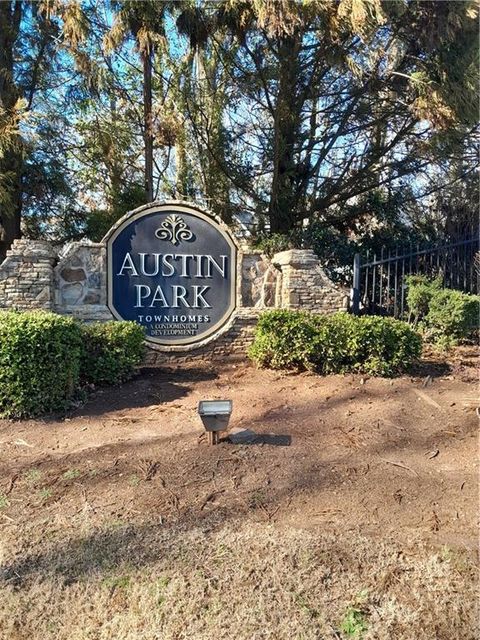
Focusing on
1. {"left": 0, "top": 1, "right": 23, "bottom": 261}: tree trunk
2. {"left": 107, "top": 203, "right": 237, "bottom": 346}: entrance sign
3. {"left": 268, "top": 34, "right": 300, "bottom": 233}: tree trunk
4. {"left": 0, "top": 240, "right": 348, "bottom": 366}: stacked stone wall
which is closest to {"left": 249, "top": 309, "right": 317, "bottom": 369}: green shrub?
{"left": 0, "top": 240, "right": 348, "bottom": 366}: stacked stone wall

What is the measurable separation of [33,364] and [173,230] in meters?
3.03

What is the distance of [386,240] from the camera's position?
1005 centimetres

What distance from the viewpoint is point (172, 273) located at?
668cm

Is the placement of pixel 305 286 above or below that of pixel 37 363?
above

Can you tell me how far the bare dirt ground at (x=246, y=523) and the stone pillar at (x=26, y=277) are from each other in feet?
7.48

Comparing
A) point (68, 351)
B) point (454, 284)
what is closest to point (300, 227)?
point (454, 284)

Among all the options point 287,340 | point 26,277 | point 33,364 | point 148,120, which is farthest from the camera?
point 148,120

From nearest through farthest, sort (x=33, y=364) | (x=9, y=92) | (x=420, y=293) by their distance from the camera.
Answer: (x=33, y=364), (x=420, y=293), (x=9, y=92)

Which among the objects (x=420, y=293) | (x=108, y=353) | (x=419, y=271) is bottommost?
(x=108, y=353)

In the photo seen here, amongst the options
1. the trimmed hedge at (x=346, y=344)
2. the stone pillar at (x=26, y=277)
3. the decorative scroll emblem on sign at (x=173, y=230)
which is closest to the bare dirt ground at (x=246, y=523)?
the trimmed hedge at (x=346, y=344)

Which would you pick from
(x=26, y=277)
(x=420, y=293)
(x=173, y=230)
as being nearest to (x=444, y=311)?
(x=420, y=293)

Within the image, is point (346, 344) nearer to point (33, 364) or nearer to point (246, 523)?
point (246, 523)

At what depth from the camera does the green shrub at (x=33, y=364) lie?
4234 millimetres

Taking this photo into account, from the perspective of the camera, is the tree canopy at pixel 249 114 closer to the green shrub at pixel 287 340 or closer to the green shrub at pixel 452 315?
the green shrub at pixel 452 315
